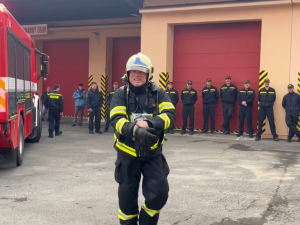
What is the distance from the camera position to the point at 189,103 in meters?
15.4

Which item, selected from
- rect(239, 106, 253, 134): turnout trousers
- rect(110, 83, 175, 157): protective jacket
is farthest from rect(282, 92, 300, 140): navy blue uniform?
rect(110, 83, 175, 157): protective jacket

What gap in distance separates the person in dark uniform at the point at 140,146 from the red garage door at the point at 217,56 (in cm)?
1130

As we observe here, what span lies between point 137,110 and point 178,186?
321 centimetres

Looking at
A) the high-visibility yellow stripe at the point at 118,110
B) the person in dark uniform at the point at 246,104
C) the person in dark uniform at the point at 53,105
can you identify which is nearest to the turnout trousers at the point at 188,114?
the person in dark uniform at the point at 246,104

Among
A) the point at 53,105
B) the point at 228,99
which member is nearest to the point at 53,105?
the point at 53,105

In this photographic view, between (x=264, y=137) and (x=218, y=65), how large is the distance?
319 centimetres

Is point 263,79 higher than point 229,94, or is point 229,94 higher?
point 263,79

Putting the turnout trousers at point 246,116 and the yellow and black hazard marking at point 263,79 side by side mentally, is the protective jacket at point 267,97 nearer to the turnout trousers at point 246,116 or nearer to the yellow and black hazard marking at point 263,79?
the yellow and black hazard marking at point 263,79

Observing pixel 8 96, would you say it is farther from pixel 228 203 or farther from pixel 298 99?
pixel 298 99

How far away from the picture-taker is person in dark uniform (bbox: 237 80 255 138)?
569 inches

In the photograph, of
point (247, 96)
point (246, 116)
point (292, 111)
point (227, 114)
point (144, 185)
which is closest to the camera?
point (144, 185)

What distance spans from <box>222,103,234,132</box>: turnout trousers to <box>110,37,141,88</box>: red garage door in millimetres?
6839

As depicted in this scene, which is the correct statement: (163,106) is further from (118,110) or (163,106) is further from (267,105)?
(267,105)

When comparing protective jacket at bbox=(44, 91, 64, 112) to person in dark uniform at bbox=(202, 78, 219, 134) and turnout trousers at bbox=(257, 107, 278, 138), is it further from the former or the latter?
turnout trousers at bbox=(257, 107, 278, 138)
